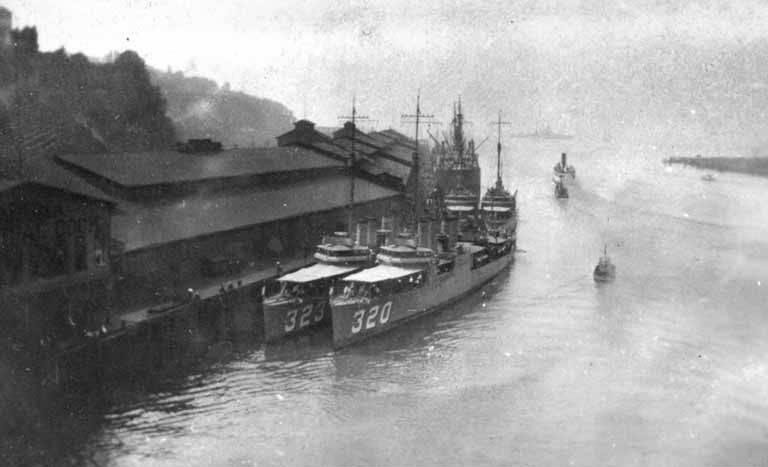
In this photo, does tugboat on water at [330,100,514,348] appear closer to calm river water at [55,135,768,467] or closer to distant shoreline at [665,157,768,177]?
calm river water at [55,135,768,467]

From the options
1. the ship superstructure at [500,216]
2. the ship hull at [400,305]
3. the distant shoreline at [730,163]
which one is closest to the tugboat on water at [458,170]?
the ship superstructure at [500,216]

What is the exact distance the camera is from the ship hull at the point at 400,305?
2616 cm

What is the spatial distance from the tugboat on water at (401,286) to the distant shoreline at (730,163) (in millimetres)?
43267

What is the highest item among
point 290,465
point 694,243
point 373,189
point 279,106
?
point 279,106

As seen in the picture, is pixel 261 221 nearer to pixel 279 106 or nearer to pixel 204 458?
pixel 204 458

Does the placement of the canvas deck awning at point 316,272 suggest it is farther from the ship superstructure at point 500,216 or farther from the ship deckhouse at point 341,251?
the ship superstructure at point 500,216

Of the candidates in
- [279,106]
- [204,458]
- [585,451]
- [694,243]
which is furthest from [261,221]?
[279,106]

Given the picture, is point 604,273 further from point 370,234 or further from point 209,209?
point 209,209

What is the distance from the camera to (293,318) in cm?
2706

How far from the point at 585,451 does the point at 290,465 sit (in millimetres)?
6971

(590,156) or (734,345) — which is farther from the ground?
(590,156)

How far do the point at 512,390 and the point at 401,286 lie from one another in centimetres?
857

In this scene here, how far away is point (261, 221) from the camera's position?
31.9 m

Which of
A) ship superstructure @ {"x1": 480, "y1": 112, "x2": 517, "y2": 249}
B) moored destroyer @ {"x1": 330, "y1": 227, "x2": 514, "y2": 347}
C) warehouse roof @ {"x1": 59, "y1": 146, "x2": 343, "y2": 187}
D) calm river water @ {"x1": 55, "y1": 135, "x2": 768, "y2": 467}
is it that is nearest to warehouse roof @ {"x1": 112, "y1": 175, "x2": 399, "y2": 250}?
warehouse roof @ {"x1": 59, "y1": 146, "x2": 343, "y2": 187}
